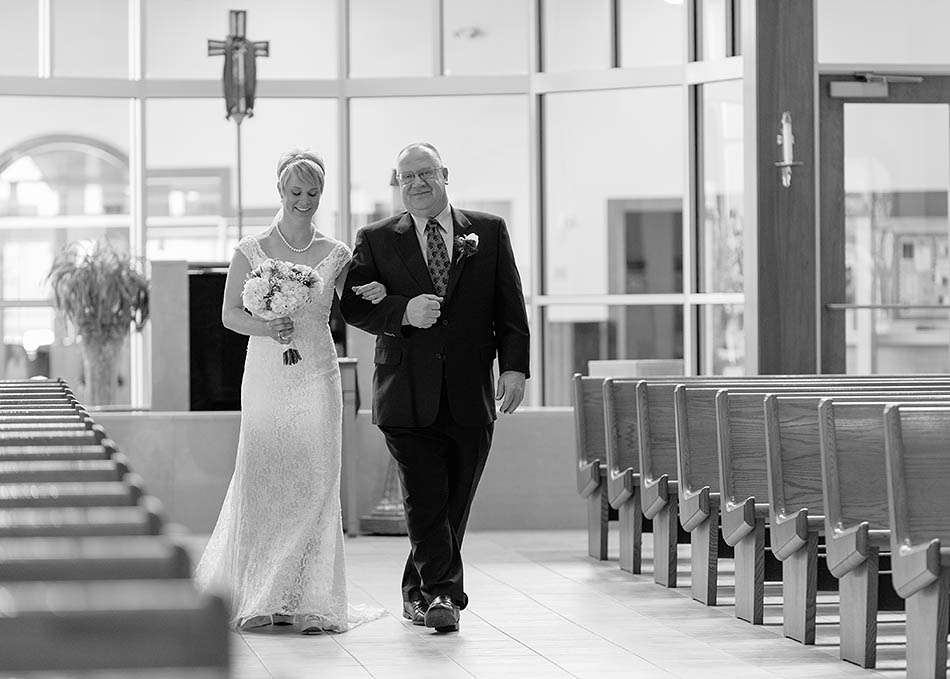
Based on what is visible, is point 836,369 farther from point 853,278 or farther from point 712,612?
point 712,612

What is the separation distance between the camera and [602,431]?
7.73 meters

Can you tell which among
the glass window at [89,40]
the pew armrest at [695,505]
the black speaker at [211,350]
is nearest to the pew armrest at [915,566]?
the pew armrest at [695,505]

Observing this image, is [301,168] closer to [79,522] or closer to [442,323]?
[442,323]

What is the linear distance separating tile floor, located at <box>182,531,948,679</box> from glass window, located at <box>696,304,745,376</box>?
423cm

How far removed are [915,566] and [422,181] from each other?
2.09m

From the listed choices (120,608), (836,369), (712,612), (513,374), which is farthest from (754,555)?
(120,608)

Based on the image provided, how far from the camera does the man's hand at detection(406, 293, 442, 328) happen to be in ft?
17.6

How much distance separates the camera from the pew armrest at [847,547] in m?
4.80

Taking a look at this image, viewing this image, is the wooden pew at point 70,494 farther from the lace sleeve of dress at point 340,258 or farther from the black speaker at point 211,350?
the black speaker at point 211,350

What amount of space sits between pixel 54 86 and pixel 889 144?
6203 millimetres

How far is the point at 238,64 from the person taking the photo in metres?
10.3

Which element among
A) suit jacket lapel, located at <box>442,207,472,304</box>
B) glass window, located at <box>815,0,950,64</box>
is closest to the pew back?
suit jacket lapel, located at <box>442,207,472,304</box>

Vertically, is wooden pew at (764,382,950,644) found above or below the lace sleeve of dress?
below

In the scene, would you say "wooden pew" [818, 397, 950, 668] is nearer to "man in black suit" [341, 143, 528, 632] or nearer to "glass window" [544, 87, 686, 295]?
"man in black suit" [341, 143, 528, 632]
